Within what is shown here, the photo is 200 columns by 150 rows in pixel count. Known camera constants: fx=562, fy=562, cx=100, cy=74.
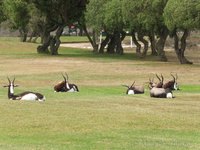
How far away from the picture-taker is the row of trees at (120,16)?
42.9m

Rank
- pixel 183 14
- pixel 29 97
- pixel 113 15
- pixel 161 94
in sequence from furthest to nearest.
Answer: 1. pixel 113 15
2. pixel 183 14
3. pixel 161 94
4. pixel 29 97

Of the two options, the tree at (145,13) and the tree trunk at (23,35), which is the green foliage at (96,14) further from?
the tree trunk at (23,35)

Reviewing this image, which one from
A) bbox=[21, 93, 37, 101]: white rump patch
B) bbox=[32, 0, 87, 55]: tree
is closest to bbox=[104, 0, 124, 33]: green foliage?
bbox=[32, 0, 87, 55]: tree

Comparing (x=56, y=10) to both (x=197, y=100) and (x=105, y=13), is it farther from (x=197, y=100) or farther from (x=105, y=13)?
(x=197, y=100)

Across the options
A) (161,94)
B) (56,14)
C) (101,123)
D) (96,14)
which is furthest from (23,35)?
(101,123)

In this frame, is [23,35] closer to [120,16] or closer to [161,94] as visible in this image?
[120,16]

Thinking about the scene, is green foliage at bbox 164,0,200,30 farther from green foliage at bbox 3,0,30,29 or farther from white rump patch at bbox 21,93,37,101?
white rump patch at bbox 21,93,37,101

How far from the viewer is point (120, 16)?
179ft

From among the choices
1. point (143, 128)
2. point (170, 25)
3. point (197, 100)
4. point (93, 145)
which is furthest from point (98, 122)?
point (170, 25)

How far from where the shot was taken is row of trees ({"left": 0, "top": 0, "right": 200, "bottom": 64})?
141 feet

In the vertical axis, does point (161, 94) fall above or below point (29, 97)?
below

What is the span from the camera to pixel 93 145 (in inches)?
453

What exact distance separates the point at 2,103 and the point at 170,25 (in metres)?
28.3

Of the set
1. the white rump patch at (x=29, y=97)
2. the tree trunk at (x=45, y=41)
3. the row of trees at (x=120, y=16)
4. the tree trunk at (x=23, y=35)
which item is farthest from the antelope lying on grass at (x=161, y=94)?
the tree trunk at (x=23, y=35)
